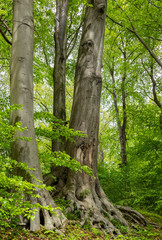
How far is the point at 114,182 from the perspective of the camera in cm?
814

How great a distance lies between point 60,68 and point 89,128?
11.0 ft

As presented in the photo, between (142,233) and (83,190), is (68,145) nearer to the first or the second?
(83,190)

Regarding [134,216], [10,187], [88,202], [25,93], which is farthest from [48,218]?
[134,216]

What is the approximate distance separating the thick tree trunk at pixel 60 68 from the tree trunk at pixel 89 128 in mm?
1569

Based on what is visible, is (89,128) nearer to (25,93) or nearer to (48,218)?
(25,93)

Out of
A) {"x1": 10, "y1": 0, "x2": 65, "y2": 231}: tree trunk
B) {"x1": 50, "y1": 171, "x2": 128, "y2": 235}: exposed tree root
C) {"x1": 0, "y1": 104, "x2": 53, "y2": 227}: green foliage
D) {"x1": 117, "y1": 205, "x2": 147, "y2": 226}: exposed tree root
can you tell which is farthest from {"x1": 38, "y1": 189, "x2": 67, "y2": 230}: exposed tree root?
{"x1": 117, "y1": 205, "x2": 147, "y2": 226}: exposed tree root

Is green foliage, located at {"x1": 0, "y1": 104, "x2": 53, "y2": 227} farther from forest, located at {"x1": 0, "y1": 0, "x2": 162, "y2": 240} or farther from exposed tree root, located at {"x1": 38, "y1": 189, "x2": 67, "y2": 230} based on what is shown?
exposed tree root, located at {"x1": 38, "y1": 189, "x2": 67, "y2": 230}

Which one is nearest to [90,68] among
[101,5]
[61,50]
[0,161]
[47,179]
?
[101,5]

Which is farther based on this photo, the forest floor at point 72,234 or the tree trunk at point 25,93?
the tree trunk at point 25,93

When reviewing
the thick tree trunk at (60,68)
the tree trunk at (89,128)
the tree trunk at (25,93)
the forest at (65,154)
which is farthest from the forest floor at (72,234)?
the thick tree trunk at (60,68)

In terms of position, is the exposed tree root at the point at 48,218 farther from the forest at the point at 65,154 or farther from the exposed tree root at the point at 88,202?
the exposed tree root at the point at 88,202

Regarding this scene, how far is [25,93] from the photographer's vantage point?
364cm

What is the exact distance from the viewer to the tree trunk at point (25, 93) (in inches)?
132

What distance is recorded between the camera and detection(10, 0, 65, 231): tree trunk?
Answer: 11.0ft
